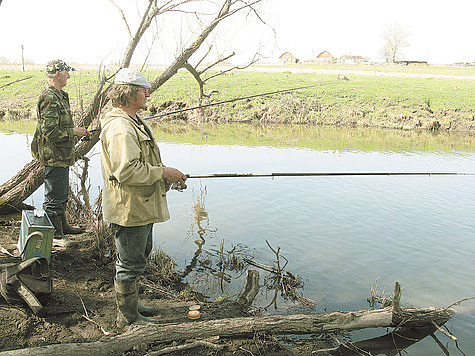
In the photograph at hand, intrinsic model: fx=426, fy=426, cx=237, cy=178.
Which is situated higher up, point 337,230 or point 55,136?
point 55,136

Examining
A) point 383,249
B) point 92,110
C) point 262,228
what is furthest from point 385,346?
point 92,110

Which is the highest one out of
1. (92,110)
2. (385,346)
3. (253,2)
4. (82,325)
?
(253,2)

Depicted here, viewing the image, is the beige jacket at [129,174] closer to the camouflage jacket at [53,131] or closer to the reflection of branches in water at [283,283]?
the camouflage jacket at [53,131]

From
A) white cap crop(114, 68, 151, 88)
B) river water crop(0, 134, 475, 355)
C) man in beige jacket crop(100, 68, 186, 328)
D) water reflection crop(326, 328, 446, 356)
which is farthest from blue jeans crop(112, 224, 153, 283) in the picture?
water reflection crop(326, 328, 446, 356)

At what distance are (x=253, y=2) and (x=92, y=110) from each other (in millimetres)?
2955

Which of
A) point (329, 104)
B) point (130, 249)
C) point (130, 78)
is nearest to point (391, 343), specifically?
point (130, 249)

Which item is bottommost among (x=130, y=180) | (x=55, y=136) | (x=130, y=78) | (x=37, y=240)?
(x=37, y=240)

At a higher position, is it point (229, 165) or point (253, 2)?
point (253, 2)

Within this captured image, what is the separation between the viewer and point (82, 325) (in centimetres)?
349

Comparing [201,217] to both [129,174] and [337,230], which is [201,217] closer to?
[337,230]

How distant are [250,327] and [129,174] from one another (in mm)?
1582

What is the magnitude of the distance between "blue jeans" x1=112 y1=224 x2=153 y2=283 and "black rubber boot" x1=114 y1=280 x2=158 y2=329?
58 mm

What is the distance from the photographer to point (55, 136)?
459 centimetres

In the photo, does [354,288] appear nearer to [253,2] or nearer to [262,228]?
[262,228]
